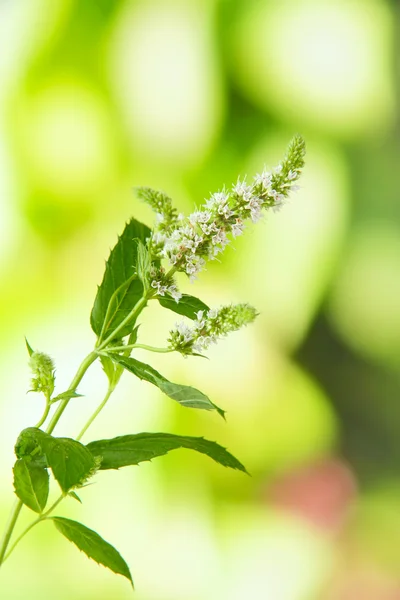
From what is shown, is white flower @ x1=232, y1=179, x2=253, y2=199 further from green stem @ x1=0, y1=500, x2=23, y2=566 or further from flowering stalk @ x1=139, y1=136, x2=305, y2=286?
green stem @ x1=0, y1=500, x2=23, y2=566

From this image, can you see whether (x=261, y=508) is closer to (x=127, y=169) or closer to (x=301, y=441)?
(x=301, y=441)

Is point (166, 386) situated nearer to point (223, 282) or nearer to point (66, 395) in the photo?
point (66, 395)

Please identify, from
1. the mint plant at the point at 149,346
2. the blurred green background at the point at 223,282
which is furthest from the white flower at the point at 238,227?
the blurred green background at the point at 223,282

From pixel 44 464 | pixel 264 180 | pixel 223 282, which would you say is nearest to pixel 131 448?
pixel 44 464

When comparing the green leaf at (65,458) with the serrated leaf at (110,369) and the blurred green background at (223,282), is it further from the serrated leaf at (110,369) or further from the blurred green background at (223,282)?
the blurred green background at (223,282)

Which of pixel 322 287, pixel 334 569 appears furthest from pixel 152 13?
pixel 334 569

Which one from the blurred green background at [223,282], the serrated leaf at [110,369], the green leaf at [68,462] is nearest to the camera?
the green leaf at [68,462]

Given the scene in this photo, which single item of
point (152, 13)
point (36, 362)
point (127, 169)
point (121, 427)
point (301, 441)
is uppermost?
point (152, 13)

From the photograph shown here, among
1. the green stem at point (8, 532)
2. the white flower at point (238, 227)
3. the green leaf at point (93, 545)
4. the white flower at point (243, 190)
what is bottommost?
the green stem at point (8, 532)
